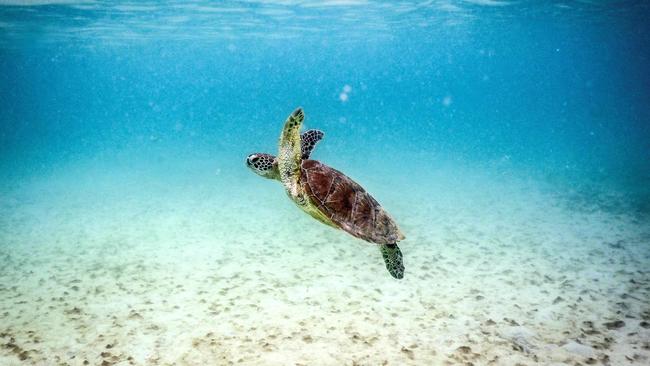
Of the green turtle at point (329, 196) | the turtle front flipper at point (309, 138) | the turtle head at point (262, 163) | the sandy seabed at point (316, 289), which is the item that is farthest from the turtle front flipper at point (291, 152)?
the sandy seabed at point (316, 289)

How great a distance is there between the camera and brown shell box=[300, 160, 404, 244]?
4.45 metres

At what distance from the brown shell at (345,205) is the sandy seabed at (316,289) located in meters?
1.45

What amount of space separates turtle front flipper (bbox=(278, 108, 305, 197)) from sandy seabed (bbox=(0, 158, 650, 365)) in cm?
211

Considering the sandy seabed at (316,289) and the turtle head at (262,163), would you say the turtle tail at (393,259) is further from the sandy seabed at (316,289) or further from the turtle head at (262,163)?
the turtle head at (262,163)

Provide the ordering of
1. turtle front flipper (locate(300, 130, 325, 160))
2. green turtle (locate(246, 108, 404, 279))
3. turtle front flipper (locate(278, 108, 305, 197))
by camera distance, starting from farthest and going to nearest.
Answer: turtle front flipper (locate(300, 130, 325, 160)) < green turtle (locate(246, 108, 404, 279)) < turtle front flipper (locate(278, 108, 305, 197))

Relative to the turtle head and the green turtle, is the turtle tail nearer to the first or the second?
the green turtle

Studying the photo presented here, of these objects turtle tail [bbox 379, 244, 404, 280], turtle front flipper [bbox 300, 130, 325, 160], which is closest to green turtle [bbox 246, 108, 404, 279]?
turtle tail [bbox 379, 244, 404, 280]

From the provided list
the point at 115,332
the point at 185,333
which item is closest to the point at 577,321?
the point at 185,333

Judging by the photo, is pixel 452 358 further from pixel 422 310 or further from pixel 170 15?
pixel 170 15

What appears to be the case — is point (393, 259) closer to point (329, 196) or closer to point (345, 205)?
point (345, 205)

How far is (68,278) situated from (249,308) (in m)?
3.69

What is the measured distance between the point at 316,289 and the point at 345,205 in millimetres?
2423

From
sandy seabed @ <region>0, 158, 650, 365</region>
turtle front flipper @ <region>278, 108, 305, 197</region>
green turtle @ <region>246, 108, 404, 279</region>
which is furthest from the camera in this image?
sandy seabed @ <region>0, 158, 650, 365</region>

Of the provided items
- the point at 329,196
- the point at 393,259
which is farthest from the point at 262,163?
the point at 393,259
